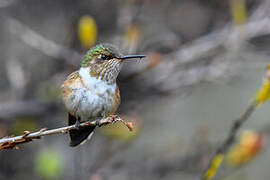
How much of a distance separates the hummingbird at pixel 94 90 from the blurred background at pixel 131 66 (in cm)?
87

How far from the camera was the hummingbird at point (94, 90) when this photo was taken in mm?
3100

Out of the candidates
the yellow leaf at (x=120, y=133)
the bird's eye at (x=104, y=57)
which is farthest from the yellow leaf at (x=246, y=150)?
the bird's eye at (x=104, y=57)

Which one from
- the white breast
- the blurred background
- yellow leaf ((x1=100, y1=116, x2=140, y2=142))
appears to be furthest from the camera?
the blurred background

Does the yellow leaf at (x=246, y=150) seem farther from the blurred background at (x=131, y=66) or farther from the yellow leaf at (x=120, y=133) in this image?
the yellow leaf at (x=120, y=133)

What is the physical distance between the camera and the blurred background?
4754 mm

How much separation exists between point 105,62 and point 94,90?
0.22m

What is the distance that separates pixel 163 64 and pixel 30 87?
1.61 meters

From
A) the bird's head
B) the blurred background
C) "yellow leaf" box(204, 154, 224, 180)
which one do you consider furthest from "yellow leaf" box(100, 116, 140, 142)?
"yellow leaf" box(204, 154, 224, 180)

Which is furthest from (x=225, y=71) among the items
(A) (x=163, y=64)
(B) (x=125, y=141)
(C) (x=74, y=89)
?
(C) (x=74, y=89)

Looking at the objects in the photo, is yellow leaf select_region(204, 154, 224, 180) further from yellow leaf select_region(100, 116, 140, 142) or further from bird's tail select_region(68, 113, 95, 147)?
yellow leaf select_region(100, 116, 140, 142)

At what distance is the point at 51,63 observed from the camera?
550cm

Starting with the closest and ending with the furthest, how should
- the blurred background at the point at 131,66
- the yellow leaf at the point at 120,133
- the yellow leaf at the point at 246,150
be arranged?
1. the yellow leaf at the point at 246,150
2. the yellow leaf at the point at 120,133
3. the blurred background at the point at 131,66

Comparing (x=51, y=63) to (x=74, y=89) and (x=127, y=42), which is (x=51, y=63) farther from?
(x=74, y=89)

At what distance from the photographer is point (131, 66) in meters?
4.98
